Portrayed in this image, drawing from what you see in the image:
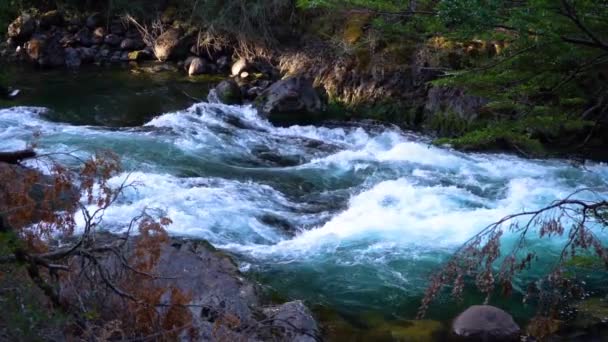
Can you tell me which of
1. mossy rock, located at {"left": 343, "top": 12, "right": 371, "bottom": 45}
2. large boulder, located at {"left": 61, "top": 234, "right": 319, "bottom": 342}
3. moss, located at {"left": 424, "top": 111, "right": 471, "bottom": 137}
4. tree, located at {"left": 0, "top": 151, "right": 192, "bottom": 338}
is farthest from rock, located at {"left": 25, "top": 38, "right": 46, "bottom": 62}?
tree, located at {"left": 0, "top": 151, "right": 192, "bottom": 338}

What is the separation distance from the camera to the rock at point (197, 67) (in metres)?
15.7

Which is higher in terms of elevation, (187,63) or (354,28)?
(354,28)

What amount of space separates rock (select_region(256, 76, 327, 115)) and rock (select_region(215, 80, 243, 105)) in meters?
0.70

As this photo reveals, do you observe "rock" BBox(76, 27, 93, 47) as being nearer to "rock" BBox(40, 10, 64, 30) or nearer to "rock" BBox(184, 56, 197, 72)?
"rock" BBox(40, 10, 64, 30)

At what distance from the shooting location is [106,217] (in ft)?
24.8

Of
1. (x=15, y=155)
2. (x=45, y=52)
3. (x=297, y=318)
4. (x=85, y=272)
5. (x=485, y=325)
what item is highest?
(x=15, y=155)

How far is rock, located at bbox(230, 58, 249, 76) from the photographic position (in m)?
15.1

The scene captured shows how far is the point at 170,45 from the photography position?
1655 cm

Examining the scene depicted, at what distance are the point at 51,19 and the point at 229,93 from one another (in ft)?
24.5

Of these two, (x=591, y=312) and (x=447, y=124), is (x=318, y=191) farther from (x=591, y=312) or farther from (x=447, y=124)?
(x=591, y=312)

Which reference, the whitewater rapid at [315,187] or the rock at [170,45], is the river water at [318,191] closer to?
the whitewater rapid at [315,187]

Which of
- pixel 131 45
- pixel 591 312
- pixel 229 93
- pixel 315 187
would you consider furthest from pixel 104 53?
pixel 591 312

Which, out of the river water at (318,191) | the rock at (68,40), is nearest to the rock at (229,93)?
the river water at (318,191)

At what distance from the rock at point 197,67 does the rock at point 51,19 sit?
187 inches
